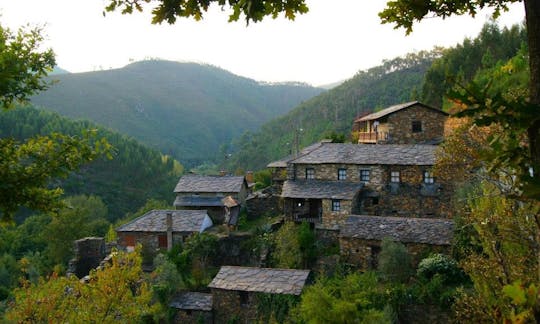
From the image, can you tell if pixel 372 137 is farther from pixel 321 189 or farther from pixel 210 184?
pixel 210 184

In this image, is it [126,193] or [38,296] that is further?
[126,193]

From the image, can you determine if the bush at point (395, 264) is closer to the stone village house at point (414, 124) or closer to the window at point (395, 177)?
the window at point (395, 177)

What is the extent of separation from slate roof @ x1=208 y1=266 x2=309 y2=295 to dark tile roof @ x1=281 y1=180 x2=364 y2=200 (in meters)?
5.56

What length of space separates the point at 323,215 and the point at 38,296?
14581mm

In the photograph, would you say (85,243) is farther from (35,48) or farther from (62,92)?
(62,92)

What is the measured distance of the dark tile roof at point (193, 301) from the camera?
21.3 meters

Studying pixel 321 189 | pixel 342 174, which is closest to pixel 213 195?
pixel 321 189

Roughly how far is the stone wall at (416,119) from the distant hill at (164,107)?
9336 centimetres

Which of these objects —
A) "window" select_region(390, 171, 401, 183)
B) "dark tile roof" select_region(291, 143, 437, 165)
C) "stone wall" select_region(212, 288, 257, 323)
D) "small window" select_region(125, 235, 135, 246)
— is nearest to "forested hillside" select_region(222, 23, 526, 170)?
"dark tile roof" select_region(291, 143, 437, 165)

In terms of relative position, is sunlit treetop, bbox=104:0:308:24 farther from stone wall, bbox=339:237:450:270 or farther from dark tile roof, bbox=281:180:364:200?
dark tile roof, bbox=281:180:364:200

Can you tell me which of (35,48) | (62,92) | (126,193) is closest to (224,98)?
(62,92)

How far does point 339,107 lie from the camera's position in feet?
281

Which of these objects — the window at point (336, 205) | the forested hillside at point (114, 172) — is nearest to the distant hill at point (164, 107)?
the forested hillside at point (114, 172)

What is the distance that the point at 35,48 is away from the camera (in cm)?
697
